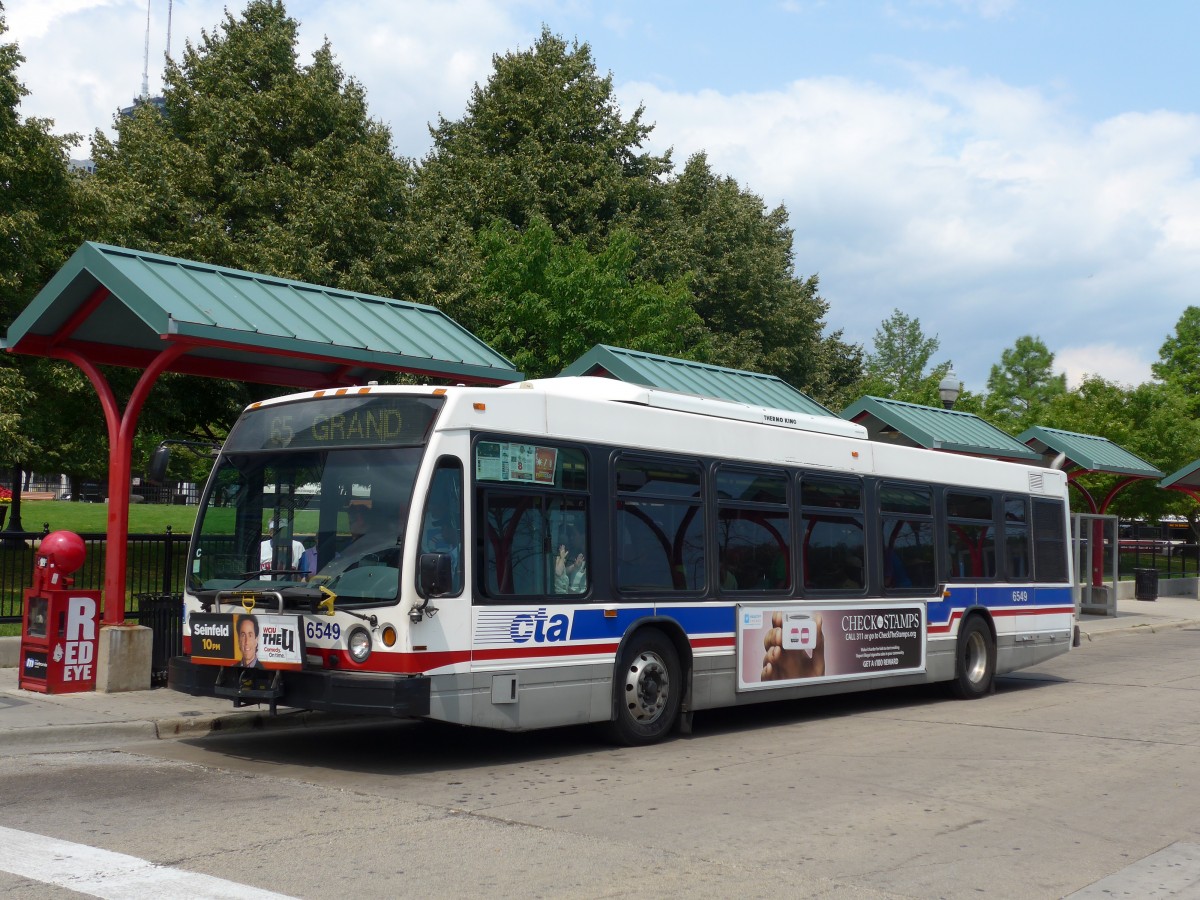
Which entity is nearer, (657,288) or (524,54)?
(657,288)

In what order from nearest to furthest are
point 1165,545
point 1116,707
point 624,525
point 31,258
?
point 624,525 < point 1116,707 < point 31,258 < point 1165,545

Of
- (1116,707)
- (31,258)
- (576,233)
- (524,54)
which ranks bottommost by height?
(1116,707)

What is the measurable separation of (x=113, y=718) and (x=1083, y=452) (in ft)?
86.0

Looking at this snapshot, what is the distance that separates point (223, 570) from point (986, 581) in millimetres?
9837

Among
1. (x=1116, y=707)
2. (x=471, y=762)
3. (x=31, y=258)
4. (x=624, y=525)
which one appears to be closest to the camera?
(x=471, y=762)

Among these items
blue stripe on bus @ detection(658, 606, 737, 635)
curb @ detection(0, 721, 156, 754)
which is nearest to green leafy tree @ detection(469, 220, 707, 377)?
blue stripe on bus @ detection(658, 606, 737, 635)

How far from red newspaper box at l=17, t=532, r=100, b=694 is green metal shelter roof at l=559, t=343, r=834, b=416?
7.44 meters

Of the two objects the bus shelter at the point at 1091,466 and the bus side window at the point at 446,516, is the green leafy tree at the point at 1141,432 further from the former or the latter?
the bus side window at the point at 446,516

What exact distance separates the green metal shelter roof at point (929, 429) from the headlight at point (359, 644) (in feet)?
53.4

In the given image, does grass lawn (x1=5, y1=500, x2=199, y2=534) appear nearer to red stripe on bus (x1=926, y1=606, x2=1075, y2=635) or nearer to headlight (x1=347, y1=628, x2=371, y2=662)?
red stripe on bus (x1=926, y1=606, x2=1075, y2=635)

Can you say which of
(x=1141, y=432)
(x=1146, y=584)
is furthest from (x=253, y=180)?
(x=1141, y=432)

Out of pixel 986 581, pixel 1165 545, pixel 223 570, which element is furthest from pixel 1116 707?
pixel 1165 545

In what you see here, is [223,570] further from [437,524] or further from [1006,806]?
[1006,806]

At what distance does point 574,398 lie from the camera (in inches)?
412
